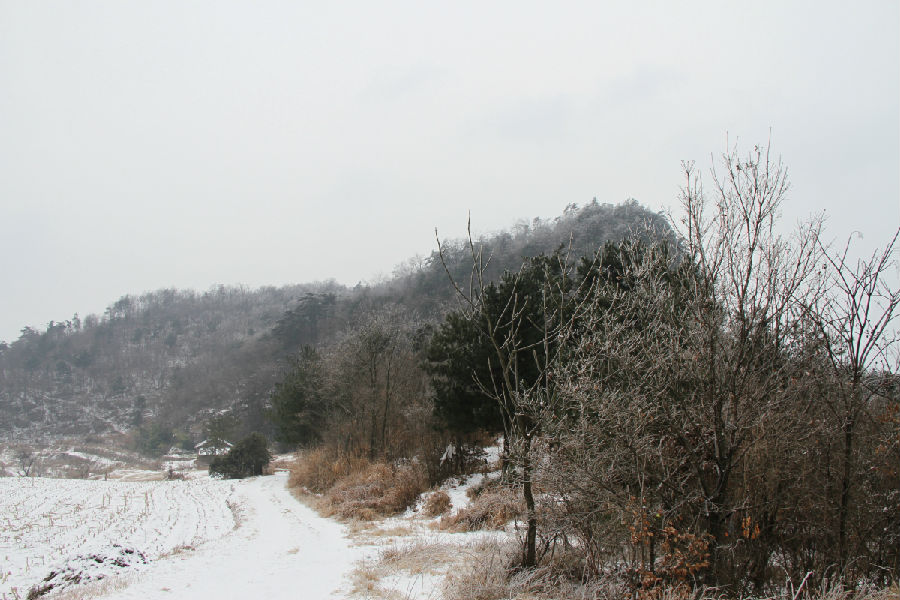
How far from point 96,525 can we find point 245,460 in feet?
61.8

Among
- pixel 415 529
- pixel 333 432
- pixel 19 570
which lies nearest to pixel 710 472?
pixel 415 529

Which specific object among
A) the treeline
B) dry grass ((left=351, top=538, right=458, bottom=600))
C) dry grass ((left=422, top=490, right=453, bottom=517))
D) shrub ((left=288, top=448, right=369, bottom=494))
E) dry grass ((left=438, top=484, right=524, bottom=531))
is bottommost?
shrub ((left=288, top=448, right=369, bottom=494))

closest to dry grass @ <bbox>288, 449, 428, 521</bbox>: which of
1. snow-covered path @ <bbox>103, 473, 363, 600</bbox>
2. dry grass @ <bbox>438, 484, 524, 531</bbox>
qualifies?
snow-covered path @ <bbox>103, 473, 363, 600</bbox>

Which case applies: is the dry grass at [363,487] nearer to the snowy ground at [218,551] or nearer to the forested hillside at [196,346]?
the snowy ground at [218,551]

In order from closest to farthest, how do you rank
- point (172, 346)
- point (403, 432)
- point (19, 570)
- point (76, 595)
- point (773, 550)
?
point (773, 550)
point (76, 595)
point (19, 570)
point (403, 432)
point (172, 346)

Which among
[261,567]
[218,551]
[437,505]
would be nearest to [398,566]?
[261,567]

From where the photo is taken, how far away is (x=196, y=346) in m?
112

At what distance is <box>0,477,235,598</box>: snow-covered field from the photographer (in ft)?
29.8

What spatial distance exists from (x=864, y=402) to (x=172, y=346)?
128823mm

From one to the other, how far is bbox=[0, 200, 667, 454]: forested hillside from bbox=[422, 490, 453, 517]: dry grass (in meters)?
15.2

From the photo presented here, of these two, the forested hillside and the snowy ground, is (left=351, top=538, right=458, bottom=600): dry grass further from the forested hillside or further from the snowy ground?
the forested hillside

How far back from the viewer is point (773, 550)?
5395mm

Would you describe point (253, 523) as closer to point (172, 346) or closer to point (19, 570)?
point (19, 570)

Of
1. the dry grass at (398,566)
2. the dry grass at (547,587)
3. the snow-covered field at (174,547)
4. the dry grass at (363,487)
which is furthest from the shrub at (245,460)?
the dry grass at (547,587)
